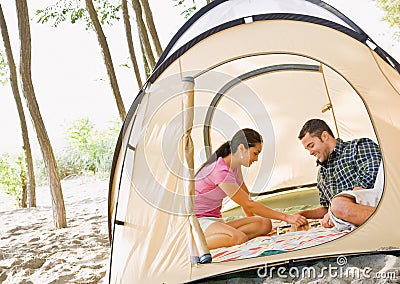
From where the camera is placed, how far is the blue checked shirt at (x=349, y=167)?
9.85 feet

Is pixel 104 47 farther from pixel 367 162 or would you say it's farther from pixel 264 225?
pixel 367 162

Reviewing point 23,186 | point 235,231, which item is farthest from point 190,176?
point 23,186

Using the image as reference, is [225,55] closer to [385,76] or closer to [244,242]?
[385,76]

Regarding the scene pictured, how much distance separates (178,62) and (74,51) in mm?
9910

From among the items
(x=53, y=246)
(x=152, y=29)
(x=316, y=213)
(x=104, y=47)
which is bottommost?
(x=53, y=246)

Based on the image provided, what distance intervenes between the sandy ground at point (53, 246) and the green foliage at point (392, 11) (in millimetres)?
7233

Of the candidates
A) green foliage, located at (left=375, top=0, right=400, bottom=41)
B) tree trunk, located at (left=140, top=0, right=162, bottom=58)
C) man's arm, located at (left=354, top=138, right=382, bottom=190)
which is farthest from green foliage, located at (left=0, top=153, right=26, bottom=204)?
green foliage, located at (left=375, top=0, right=400, bottom=41)

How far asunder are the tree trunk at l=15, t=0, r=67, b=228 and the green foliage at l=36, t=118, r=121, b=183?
3763 millimetres

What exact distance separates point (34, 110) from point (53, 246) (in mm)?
1135

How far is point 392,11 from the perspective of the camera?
10914 millimetres

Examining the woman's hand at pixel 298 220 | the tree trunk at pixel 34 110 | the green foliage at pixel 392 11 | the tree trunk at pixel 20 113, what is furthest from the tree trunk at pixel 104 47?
the green foliage at pixel 392 11

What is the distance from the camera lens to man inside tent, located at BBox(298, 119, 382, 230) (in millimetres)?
2812

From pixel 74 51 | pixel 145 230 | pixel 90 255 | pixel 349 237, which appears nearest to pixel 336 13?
pixel 349 237

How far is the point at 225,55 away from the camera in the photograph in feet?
8.95
